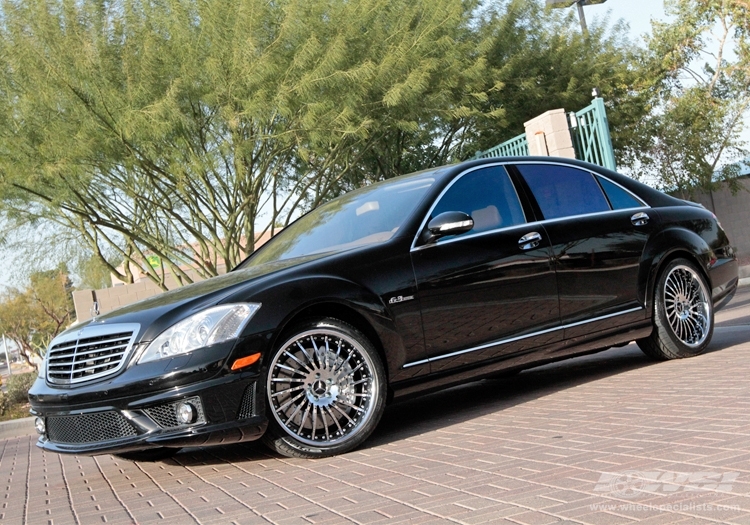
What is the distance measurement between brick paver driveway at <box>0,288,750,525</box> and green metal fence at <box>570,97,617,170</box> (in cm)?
518

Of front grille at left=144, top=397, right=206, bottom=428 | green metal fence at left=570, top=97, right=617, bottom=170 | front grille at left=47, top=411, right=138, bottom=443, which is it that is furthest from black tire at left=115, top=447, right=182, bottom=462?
green metal fence at left=570, top=97, right=617, bottom=170

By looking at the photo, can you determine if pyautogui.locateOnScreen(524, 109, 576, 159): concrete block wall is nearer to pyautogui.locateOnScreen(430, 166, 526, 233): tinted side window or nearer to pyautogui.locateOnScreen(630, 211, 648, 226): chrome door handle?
pyautogui.locateOnScreen(630, 211, 648, 226): chrome door handle

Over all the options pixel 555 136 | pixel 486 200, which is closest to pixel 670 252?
pixel 486 200

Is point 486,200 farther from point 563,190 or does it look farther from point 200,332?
point 200,332

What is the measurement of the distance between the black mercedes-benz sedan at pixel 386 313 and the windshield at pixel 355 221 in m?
0.02

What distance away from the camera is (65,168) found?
563 inches

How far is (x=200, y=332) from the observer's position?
483 centimetres

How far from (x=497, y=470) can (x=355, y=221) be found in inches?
92.8

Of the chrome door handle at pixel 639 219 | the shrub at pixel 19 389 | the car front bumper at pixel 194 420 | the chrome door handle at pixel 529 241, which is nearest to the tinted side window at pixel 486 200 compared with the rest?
the chrome door handle at pixel 529 241

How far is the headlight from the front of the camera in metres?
4.80

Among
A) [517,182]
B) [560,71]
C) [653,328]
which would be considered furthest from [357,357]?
[560,71]

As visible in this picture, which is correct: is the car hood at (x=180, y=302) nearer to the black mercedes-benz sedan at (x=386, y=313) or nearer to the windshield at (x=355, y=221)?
the black mercedes-benz sedan at (x=386, y=313)

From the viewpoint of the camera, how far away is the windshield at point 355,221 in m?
5.84

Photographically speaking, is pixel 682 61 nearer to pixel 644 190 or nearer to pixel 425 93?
pixel 425 93
